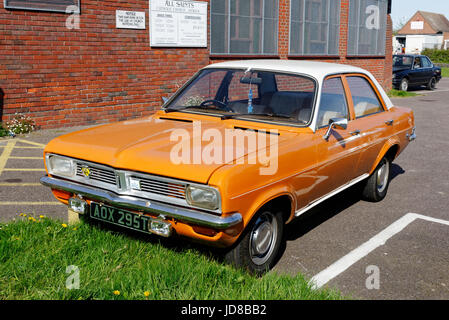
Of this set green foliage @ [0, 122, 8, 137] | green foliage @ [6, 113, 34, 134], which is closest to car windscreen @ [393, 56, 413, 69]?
green foliage @ [6, 113, 34, 134]

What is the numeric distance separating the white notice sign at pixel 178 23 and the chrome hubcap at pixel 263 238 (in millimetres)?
8561

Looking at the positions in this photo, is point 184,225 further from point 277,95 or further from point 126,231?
point 277,95

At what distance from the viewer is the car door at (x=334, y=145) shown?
4.57 metres

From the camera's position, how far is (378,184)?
6.17 meters

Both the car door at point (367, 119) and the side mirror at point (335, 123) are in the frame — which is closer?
the side mirror at point (335, 123)

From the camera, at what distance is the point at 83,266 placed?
3.87m

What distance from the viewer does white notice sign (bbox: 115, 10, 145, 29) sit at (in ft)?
36.3

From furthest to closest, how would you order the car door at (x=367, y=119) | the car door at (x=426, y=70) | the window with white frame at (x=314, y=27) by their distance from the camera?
the car door at (x=426, y=70) < the window with white frame at (x=314, y=27) < the car door at (x=367, y=119)

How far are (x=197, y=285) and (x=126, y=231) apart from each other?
3.85 feet

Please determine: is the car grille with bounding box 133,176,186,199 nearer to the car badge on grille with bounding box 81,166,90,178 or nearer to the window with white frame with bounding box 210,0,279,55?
the car badge on grille with bounding box 81,166,90,178

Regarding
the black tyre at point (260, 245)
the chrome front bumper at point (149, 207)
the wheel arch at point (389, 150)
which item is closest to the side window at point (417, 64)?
the wheel arch at point (389, 150)

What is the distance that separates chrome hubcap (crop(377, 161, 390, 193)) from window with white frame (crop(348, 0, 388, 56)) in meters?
13.3
